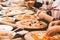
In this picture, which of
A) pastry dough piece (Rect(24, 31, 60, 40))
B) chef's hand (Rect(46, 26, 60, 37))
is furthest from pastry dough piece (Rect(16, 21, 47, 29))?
chef's hand (Rect(46, 26, 60, 37))

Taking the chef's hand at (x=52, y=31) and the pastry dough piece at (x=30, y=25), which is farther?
the pastry dough piece at (x=30, y=25)

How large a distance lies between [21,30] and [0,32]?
0.68ft

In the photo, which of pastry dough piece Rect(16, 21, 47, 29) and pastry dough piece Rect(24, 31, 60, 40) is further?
pastry dough piece Rect(16, 21, 47, 29)

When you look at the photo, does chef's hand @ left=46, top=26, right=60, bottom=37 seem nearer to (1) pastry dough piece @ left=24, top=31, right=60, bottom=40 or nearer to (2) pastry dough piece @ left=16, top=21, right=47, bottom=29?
(1) pastry dough piece @ left=24, top=31, right=60, bottom=40

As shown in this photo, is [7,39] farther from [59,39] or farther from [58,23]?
[58,23]

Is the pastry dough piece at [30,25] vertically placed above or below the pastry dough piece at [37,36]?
above

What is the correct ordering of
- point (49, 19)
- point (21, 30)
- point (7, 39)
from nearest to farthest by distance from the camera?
point (7, 39) → point (21, 30) → point (49, 19)

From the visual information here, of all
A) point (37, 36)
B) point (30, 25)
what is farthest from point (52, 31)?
point (30, 25)

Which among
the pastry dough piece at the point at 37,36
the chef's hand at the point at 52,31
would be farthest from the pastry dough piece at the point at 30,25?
the chef's hand at the point at 52,31

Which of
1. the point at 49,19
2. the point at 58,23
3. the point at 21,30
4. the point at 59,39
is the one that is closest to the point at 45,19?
the point at 49,19

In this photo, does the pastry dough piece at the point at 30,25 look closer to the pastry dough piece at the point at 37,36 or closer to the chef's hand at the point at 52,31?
the pastry dough piece at the point at 37,36

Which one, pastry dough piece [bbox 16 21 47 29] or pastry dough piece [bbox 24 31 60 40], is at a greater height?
pastry dough piece [bbox 16 21 47 29]

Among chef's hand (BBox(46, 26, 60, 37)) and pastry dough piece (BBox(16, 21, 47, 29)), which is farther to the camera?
pastry dough piece (BBox(16, 21, 47, 29))

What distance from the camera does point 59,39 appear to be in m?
1.13
